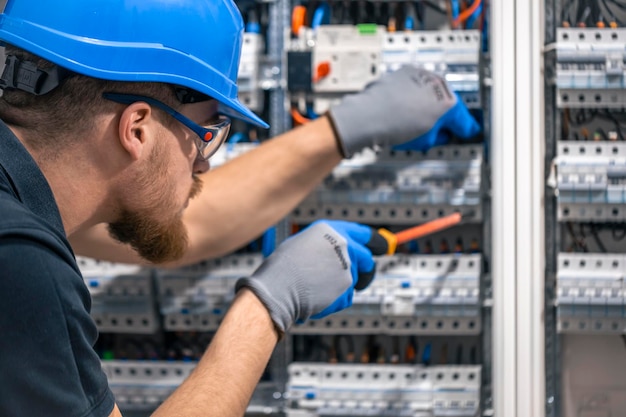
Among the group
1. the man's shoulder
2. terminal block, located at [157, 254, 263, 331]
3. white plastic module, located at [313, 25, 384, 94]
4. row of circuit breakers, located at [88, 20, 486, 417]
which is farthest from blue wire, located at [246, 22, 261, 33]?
the man's shoulder

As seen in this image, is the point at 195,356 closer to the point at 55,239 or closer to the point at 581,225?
the point at 581,225

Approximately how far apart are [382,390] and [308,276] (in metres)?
0.64

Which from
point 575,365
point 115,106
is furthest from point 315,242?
point 575,365

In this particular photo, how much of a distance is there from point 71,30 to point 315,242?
0.72m

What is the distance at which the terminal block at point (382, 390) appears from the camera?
2.20m

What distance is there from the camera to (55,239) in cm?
111

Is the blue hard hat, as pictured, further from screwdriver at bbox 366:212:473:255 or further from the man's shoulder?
screwdriver at bbox 366:212:473:255

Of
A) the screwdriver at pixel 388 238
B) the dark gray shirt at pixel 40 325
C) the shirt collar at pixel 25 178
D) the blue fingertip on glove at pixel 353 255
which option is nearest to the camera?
the dark gray shirt at pixel 40 325

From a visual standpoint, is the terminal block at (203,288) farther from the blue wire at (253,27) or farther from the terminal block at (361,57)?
the blue wire at (253,27)

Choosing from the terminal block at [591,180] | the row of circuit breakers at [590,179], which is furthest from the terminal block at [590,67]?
the terminal block at [591,180]

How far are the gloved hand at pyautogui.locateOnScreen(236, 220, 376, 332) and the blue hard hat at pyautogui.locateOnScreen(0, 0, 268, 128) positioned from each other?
478 mm

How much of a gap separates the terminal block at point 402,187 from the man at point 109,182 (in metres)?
0.40

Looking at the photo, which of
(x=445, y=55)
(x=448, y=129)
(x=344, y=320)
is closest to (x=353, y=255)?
(x=344, y=320)

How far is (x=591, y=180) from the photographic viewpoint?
2.06m
